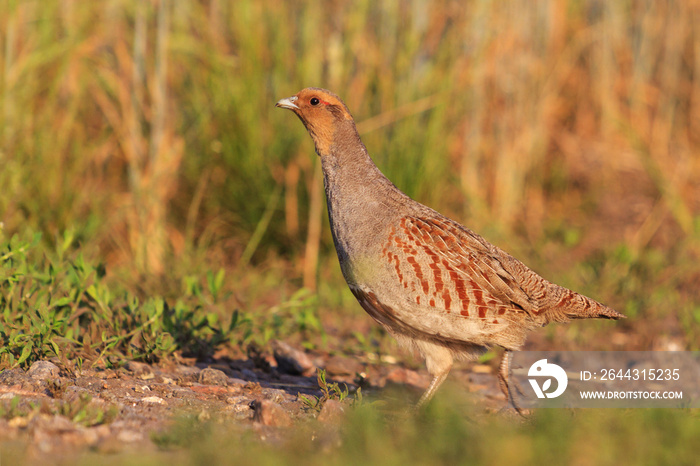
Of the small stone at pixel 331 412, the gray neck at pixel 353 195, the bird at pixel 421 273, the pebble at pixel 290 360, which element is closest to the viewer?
the small stone at pixel 331 412

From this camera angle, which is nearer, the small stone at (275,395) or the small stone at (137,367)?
the small stone at (275,395)

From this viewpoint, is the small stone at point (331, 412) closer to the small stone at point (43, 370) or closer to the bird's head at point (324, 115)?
the small stone at point (43, 370)

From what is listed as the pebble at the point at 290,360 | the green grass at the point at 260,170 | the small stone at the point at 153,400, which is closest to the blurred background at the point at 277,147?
the green grass at the point at 260,170

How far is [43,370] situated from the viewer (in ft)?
12.2

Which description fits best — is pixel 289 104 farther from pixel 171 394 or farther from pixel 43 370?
pixel 43 370

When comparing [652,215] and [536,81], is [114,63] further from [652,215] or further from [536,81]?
[652,215]

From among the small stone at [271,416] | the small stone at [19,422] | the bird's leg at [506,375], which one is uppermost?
the bird's leg at [506,375]

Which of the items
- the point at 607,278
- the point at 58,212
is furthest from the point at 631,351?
the point at 58,212

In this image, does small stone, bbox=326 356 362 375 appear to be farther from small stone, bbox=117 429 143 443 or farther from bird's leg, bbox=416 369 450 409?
small stone, bbox=117 429 143 443

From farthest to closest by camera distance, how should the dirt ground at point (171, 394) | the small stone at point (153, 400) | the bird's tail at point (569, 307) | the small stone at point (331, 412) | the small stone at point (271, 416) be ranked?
the bird's tail at point (569, 307) → the small stone at point (153, 400) → the small stone at point (331, 412) → the small stone at point (271, 416) → the dirt ground at point (171, 394)

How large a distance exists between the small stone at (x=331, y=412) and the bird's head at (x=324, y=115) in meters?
1.38

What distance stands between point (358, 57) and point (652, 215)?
137 inches

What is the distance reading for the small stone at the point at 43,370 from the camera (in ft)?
12.1

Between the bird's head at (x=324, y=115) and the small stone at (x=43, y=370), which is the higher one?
the bird's head at (x=324, y=115)
